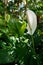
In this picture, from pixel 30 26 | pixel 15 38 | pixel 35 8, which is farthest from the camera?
pixel 35 8

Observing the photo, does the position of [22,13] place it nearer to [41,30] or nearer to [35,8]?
[35,8]

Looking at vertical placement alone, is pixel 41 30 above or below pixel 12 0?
below

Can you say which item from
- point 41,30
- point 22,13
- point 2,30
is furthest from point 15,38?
point 22,13

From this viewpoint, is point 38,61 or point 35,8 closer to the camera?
point 38,61

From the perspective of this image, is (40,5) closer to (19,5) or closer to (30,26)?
(19,5)

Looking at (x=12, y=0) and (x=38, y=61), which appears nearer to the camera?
(x=38, y=61)

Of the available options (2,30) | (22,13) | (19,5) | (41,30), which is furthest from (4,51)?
(19,5)

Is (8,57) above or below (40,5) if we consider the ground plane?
below

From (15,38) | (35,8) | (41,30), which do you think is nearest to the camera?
(15,38)

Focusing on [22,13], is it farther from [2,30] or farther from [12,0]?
[2,30]

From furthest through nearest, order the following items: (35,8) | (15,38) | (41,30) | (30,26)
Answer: (35,8) < (41,30) < (15,38) < (30,26)
